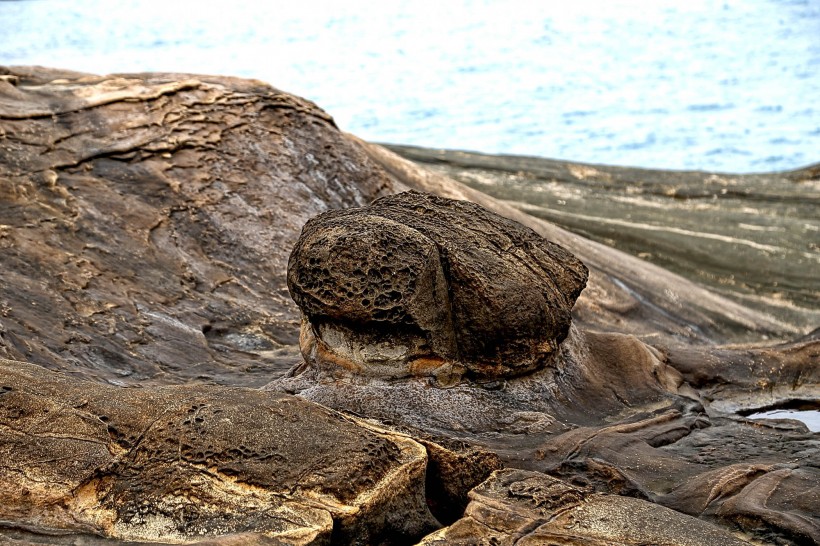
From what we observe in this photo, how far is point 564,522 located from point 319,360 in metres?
1.55

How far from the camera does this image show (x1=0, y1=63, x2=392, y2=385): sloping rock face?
18.2ft

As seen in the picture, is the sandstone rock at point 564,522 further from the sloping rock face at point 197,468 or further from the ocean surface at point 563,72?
the ocean surface at point 563,72

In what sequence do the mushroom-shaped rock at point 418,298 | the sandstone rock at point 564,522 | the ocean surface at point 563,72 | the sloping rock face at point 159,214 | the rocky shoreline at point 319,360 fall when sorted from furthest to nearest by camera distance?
1. the ocean surface at point 563,72
2. the sloping rock face at point 159,214
3. the mushroom-shaped rock at point 418,298
4. the rocky shoreline at point 319,360
5. the sandstone rock at point 564,522

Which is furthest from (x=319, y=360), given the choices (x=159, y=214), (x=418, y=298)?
(x=159, y=214)

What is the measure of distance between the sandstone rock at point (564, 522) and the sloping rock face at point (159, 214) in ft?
6.52

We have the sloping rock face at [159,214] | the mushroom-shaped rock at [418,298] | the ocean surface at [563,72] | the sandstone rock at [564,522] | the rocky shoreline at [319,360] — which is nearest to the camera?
the sandstone rock at [564,522]

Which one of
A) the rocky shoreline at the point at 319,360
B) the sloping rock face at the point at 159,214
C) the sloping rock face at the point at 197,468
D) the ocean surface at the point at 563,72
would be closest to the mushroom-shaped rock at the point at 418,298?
the rocky shoreline at the point at 319,360

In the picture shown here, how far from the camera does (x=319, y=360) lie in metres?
4.64

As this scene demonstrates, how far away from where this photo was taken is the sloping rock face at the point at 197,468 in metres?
3.31

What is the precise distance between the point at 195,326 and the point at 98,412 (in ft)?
7.61

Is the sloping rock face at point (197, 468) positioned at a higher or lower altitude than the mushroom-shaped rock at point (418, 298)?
lower

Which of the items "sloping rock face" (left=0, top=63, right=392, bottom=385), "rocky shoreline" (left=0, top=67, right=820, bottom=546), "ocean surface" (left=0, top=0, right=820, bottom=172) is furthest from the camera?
"ocean surface" (left=0, top=0, right=820, bottom=172)

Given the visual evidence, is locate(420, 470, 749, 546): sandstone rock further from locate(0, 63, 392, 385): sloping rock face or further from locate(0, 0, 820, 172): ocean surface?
locate(0, 0, 820, 172): ocean surface

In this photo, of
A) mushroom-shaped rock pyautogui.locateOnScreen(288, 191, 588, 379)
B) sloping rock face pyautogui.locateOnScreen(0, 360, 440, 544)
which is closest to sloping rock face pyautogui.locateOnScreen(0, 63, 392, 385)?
mushroom-shaped rock pyautogui.locateOnScreen(288, 191, 588, 379)
